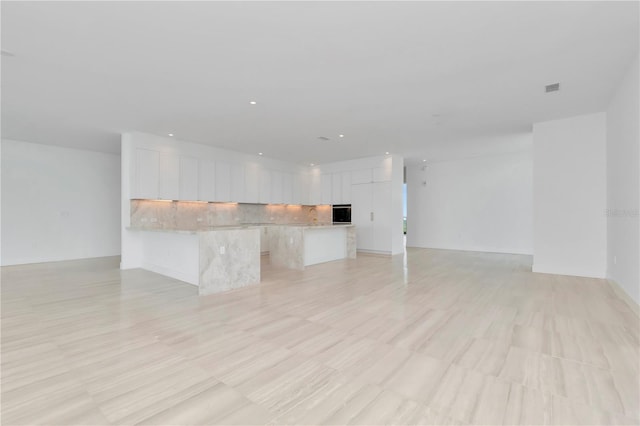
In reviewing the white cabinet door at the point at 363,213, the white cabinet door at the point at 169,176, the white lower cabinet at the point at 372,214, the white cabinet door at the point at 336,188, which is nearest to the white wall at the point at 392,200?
the white lower cabinet at the point at 372,214

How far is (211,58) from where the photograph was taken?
3.22 meters

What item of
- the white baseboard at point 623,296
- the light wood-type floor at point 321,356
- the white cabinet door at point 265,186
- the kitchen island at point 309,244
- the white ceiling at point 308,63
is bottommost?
the light wood-type floor at point 321,356

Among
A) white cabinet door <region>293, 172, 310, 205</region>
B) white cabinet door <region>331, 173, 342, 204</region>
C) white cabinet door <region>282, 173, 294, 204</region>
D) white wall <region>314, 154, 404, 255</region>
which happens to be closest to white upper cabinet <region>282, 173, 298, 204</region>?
white cabinet door <region>282, 173, 294, 204</region>

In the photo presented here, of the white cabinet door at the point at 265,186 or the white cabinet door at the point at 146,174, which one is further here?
the white cabinet door at the point at 265,186

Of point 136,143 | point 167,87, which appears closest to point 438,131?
point 167,87

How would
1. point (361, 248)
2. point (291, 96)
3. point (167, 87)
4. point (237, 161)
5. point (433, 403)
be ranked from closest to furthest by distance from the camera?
point (433, 403) < point (167, 87) < point (291, 96) < point (237, 161) < point (361, 248)

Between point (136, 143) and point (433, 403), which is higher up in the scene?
point (136, 143)

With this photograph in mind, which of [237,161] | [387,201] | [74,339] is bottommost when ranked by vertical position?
[74,339]

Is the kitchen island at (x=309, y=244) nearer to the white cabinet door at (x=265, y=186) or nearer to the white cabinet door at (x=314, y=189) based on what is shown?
the white cabinet door at (x=265, y=186)

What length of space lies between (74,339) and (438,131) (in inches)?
258

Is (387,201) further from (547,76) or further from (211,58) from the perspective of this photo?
(211,58)

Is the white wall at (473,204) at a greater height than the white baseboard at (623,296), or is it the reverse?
the white wall at (473,204)

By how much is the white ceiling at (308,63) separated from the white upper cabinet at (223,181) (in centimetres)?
192

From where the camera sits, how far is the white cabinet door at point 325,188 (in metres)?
9.66
